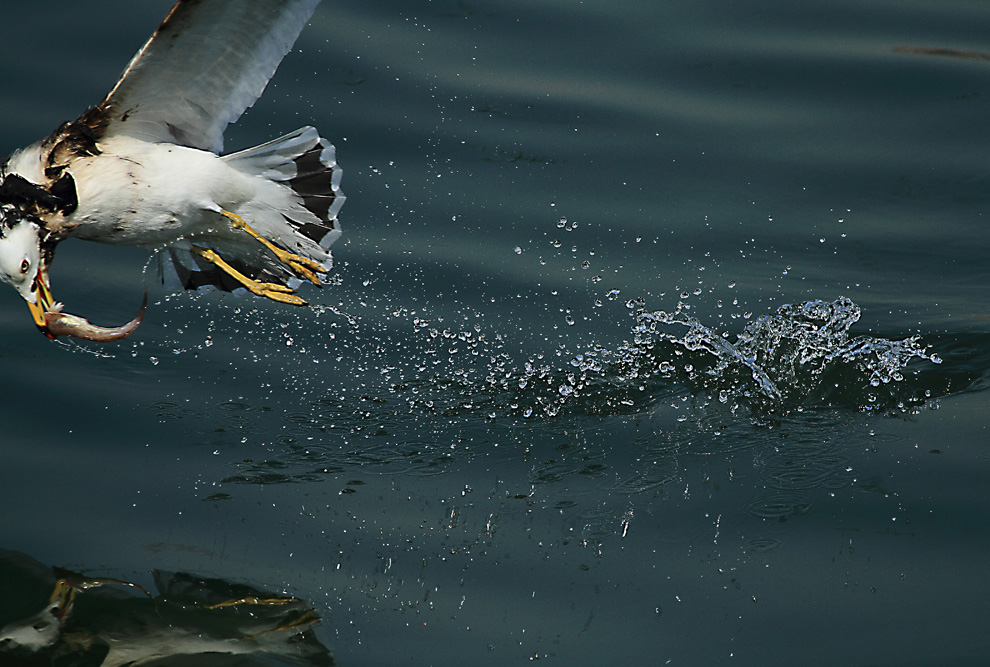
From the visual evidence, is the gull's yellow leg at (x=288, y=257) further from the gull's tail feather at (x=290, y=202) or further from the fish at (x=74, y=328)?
the fish at (x=74, y=328)

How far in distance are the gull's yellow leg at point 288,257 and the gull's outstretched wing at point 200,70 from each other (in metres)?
0.36

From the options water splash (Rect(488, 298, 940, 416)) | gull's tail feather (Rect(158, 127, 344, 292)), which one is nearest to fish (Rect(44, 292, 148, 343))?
gull's tail feather (Rect(158, 127, 344, 292))

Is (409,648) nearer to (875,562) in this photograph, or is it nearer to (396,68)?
(875,562)

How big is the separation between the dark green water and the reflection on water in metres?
0.05

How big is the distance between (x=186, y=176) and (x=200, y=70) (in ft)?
1.33

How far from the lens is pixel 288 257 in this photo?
4.40 m

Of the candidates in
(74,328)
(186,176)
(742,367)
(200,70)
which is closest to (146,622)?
(74,328)

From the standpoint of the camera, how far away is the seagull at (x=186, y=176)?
152 inches

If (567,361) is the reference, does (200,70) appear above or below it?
above

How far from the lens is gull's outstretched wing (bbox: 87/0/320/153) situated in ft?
12.9

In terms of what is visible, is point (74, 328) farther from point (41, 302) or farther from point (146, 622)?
point (146, 622)

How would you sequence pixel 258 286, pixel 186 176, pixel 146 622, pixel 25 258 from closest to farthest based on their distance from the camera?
pixel 146 622 < pixel 25 258 < pixel 186 176 < pixel 258 286

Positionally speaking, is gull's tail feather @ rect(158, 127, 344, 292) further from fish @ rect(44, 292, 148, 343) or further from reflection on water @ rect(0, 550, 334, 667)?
reflection on water @ rect(0, 550, 334, 667)

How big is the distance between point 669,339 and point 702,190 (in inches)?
56.8
